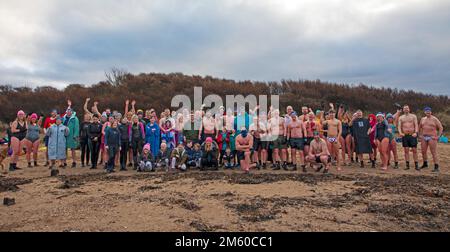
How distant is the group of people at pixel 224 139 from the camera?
9.38 meters

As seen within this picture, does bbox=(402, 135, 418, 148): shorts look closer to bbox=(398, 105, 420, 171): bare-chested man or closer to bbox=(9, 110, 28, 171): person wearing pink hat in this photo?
bbox=(398, 105, 420, 171): bare-chested man

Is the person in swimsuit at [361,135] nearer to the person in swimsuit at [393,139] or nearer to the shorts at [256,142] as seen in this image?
the person in swimsuit at [393,139]

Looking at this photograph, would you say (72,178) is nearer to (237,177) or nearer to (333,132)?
(237,177)

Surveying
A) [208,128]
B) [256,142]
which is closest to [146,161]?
[208,128]

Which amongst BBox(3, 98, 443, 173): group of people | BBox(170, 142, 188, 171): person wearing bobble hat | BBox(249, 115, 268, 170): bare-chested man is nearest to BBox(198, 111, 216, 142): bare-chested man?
BBox(3, 98, 443, 173): group of people

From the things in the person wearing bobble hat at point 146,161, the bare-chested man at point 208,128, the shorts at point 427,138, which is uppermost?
the bare-chested man at point 208,128

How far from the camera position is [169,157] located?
31.6 feet

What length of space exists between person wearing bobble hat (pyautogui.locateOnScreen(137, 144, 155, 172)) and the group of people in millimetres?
26

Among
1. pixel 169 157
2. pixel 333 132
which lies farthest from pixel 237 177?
pixel 333 132

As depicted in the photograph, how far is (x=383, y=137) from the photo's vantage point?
31.2 ft

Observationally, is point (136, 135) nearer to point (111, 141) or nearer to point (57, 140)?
point (111, 141)

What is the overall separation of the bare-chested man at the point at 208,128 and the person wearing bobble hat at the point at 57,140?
13.1 ft

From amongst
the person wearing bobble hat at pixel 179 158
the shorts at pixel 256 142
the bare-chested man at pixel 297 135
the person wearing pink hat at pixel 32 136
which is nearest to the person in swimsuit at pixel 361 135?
the bare-chested man at pixel 297 135

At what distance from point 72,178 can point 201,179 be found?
3.13 m
